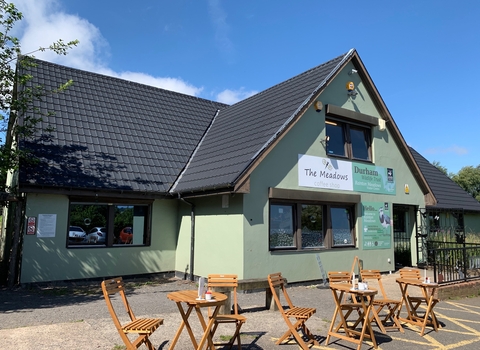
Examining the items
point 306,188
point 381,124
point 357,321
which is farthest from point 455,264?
point 357,321

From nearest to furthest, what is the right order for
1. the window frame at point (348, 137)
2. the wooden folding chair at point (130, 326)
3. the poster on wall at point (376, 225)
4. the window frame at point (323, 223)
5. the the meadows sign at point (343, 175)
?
the wooden folding chair at point (130, 326) < the window frame at point (323, 223) < the the meadows sign at point (343, 175) < the window frame at point (348, 137) < the poster on wall at point (376, 225)

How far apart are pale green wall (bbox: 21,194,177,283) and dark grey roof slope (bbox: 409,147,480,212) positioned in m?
12.0

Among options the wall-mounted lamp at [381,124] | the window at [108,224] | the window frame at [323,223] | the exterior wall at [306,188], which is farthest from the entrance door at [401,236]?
the window at [108,224]

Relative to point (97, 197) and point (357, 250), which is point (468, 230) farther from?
point (97, 197)

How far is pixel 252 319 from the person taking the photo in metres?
7.47

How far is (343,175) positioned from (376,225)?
2.28 metres

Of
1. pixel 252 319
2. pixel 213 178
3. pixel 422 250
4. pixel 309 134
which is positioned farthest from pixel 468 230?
pixel 252 319

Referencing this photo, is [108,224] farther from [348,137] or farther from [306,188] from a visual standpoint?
[348,137]

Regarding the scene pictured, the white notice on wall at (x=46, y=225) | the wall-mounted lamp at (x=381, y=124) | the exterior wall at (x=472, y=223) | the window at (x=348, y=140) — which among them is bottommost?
the white notice on wall at (x=46, y=225)

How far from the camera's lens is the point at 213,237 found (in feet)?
36.6

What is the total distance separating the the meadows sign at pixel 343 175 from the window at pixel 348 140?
15.3 inches

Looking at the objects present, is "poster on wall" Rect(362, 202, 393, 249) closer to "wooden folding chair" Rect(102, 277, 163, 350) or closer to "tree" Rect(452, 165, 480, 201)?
"wooden folding chair" Rect(102, 277, 163, 350)

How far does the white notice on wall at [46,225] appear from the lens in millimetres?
10492

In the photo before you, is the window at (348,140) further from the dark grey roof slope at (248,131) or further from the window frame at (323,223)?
the window frame at (323,223)
